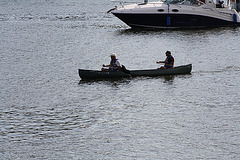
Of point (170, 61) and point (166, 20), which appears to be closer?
point (170, 61)

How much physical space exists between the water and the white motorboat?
273 inches

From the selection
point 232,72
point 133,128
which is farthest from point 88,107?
point 232,72

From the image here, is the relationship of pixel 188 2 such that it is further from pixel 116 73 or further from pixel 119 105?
pixel 119 105

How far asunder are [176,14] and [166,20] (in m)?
1.20

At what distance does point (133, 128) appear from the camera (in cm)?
1716

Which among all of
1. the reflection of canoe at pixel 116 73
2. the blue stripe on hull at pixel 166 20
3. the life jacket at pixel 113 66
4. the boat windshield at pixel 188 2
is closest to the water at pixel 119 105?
the reflection of canoe at pixel 116 73

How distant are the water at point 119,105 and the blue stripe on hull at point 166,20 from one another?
728 centimetres

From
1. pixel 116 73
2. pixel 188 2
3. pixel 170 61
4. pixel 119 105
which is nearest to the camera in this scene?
pixel 119 105

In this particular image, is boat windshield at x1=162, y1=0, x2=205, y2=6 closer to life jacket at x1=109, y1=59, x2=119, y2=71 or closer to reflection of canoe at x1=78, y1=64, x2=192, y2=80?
reflection of canoe at x1=78, y1=64, x2=192, y2=80

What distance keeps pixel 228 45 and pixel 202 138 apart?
917 inches

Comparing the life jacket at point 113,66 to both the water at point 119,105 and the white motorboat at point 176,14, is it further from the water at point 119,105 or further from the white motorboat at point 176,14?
the white motorboat at point 176,14

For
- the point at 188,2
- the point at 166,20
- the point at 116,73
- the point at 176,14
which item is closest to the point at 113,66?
the point at 116,73

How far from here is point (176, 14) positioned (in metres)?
46.1

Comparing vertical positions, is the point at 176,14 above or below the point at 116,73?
above
